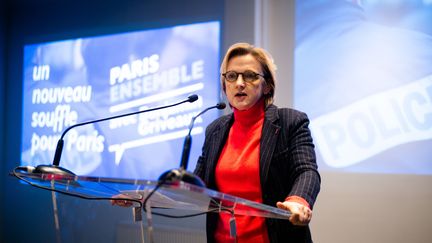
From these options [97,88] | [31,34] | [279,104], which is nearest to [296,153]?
[279,104]

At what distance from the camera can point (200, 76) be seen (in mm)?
3908

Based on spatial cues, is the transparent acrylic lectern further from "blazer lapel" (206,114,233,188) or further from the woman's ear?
the woman's ear

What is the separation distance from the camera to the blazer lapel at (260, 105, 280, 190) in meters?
1.73

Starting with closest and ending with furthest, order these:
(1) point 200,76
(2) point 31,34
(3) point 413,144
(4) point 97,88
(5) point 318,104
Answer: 1. (3) point 413,144
2. (5) point 318,104
3. (1) point 200,76
4. (4) point 97,88
5. (2) point 31,34

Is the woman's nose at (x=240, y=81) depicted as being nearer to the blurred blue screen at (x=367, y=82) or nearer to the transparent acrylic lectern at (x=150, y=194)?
the transparent acrylic lectern at (x=150, y=194)

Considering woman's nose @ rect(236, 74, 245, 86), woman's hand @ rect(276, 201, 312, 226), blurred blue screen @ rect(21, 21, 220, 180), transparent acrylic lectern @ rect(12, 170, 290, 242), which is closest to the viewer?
transparent acrylic lectern @ rect(12, 170, 290, 242)

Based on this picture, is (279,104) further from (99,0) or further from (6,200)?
(6,200)

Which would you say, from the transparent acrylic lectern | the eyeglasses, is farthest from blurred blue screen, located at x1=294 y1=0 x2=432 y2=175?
the transparent acrylic lectern

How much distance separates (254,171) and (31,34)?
12.9 feet

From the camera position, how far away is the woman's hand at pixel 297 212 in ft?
4.46

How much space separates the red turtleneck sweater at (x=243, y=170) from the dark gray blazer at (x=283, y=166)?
0.10 feet

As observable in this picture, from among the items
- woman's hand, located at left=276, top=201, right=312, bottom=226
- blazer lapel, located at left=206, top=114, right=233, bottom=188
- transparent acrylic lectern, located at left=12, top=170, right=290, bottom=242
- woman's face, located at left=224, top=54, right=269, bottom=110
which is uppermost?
woman's face, located at left=224, top=54, right=269, bottom=110

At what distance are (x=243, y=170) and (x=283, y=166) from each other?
0.15m

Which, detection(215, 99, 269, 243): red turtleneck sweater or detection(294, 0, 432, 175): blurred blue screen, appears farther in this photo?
detection(294, 0, 432, 175): blurred blue screen
